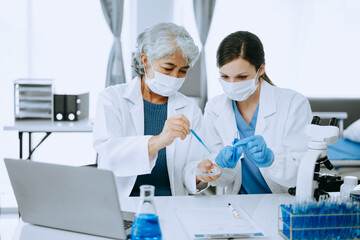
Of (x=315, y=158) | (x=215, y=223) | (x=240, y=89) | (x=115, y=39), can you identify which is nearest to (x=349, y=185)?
(x=315, y=158)

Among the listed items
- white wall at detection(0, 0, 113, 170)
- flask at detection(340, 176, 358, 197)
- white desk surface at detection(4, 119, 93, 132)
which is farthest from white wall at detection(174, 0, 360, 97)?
flask at detection(340, 176, 358, 197)

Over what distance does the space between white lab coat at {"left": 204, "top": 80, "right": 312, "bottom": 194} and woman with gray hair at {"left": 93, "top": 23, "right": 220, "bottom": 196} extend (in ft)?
0.38

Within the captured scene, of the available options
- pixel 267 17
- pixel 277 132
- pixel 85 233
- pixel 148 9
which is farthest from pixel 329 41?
pixel 85 233

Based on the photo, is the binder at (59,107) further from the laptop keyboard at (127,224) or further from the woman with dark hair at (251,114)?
the laptop keyboard at (127,224)

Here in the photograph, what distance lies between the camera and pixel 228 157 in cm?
149

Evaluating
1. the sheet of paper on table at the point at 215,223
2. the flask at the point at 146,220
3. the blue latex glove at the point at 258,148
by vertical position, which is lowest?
the sheet of paper on table at the point at 215,223

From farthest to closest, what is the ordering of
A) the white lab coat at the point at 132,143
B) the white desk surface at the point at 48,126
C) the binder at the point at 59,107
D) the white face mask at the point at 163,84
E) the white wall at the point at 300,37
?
the white wall at the point at 300,37 → the binder at the point at 59,107 → the white desk surface at the point at 48,126 → the white face mask at the point at 163,84 → the white lab coat at the point at 132,143

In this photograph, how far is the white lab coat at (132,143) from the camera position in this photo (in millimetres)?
1543

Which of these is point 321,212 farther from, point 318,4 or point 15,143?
point 318,4

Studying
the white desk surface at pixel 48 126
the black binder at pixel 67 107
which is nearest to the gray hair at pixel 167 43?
the white desk surface at pixel 48 126

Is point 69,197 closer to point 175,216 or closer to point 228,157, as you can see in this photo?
point 175,216

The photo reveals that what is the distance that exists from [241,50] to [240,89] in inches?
6.5

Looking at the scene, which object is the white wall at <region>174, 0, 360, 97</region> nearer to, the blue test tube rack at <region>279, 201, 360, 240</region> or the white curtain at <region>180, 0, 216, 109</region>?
the white curtain at <region>180, 0, 216, 109</region>

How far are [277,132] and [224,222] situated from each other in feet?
2.24
